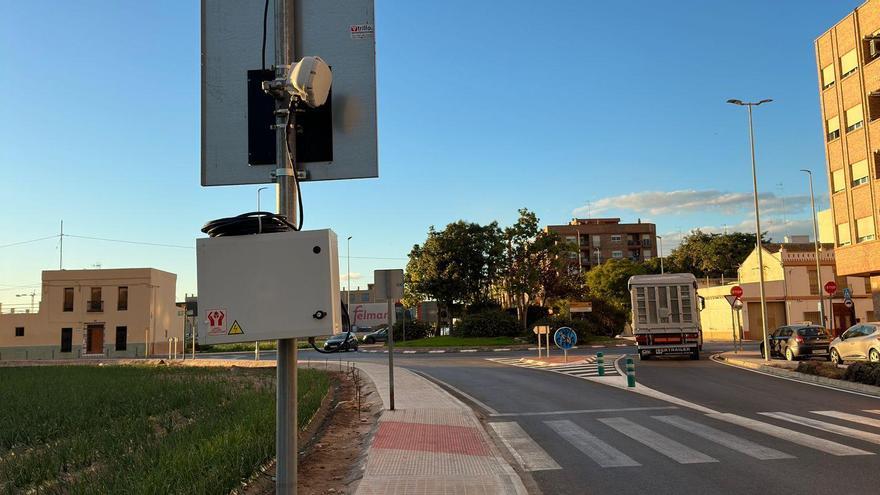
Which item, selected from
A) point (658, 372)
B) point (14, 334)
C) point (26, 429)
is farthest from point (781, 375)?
point (14, 334)

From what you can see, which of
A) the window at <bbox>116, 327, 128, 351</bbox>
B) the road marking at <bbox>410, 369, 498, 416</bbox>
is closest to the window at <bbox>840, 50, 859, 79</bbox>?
the road marking at <bbox>410, 369, 498, 416</bbox>

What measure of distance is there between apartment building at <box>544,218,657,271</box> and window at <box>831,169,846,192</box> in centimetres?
7119

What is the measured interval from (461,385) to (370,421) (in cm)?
689

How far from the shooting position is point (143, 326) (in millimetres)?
53531

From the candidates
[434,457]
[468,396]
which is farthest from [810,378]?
[434,457]

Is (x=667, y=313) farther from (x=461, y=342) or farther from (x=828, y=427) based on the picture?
(x=461, y=342)

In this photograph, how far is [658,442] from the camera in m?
9.20

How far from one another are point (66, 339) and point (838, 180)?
56632mm

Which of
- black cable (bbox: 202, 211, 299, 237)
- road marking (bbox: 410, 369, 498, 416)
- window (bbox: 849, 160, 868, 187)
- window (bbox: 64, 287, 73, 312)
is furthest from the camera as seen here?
window (bbox: 64, 287, 73, 312)

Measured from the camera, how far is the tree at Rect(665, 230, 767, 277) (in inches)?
3322

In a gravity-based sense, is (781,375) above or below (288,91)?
below

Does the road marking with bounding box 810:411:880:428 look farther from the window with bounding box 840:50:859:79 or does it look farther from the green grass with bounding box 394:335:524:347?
the green grass with bounding box 394:335:524:347

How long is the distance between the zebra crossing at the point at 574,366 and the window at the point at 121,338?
123ft

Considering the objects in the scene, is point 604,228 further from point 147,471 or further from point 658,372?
point 147,471
